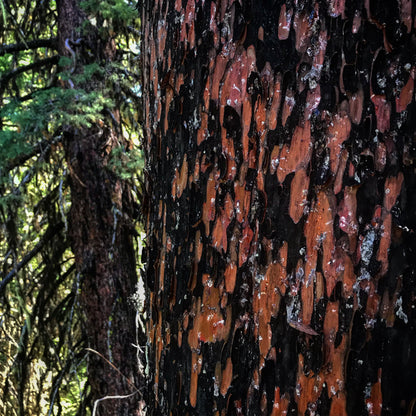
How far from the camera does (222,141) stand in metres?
1.21

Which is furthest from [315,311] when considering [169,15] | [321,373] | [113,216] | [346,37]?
[113,216]

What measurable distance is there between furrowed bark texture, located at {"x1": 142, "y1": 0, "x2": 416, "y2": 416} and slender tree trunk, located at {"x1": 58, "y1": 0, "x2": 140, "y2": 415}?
3.28 metres

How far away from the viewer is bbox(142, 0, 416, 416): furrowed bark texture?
101 centimetres

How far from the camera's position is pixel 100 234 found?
15.0ft

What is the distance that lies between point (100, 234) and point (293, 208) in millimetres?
→ 3620

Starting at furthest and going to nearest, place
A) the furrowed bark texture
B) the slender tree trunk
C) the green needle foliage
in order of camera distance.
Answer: the slender tree trunk < the green needle foliage < the furrowed bark texture

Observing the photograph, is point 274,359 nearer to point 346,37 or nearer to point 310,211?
point 310,211

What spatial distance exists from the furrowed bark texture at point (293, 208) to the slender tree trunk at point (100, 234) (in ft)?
10.8

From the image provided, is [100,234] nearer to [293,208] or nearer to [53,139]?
[53,139]

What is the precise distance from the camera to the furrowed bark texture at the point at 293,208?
39.9 inches

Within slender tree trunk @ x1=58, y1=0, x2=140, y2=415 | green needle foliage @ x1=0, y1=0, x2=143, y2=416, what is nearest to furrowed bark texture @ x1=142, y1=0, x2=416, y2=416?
green needle foliage @ x1=0, y1=0, x2=143, y2=416

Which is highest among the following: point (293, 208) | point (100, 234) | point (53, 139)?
point (53, 139)

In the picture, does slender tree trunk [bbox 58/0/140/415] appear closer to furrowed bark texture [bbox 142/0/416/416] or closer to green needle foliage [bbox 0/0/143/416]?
green needle foliage [bbox 0/0/143/416]

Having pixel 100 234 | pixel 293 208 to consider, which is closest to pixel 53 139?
pixel 100 234
